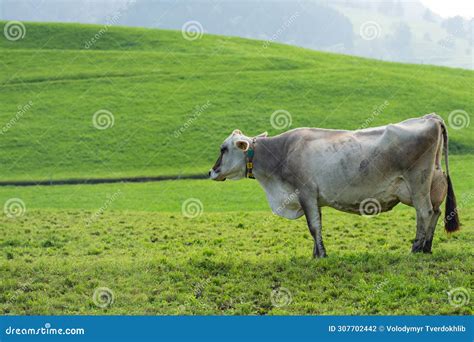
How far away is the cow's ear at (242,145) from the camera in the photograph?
14.2 metres

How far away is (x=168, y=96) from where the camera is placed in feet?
173

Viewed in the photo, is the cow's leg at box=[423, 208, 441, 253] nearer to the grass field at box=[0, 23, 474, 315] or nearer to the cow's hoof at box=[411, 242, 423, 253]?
the cow's hoof at box=[411, 242, 423, 253]

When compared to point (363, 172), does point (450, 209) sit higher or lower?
lower

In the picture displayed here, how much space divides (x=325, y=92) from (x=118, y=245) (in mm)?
36919

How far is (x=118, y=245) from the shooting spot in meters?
18.4

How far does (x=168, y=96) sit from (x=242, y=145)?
39321 millimetres

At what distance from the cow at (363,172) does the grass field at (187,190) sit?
3.43 ft

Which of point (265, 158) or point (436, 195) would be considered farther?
point (265, 158)

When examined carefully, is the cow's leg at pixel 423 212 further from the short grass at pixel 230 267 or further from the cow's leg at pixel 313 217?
the cow's leg at pixel 313 217

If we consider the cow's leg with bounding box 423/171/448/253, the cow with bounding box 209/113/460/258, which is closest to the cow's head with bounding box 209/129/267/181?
the cow with bounding box 209/113/460/258

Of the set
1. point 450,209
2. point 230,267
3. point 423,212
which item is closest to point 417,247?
point 423,212

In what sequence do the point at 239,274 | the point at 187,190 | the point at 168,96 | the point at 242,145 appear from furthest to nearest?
1. the point at 168,96
2. the point at 187,190
3. the point at 242,145
4. the point at 239,274

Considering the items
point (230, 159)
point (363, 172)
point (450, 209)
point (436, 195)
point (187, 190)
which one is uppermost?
point (187, 190)

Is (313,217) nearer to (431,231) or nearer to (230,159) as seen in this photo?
(230,159)
